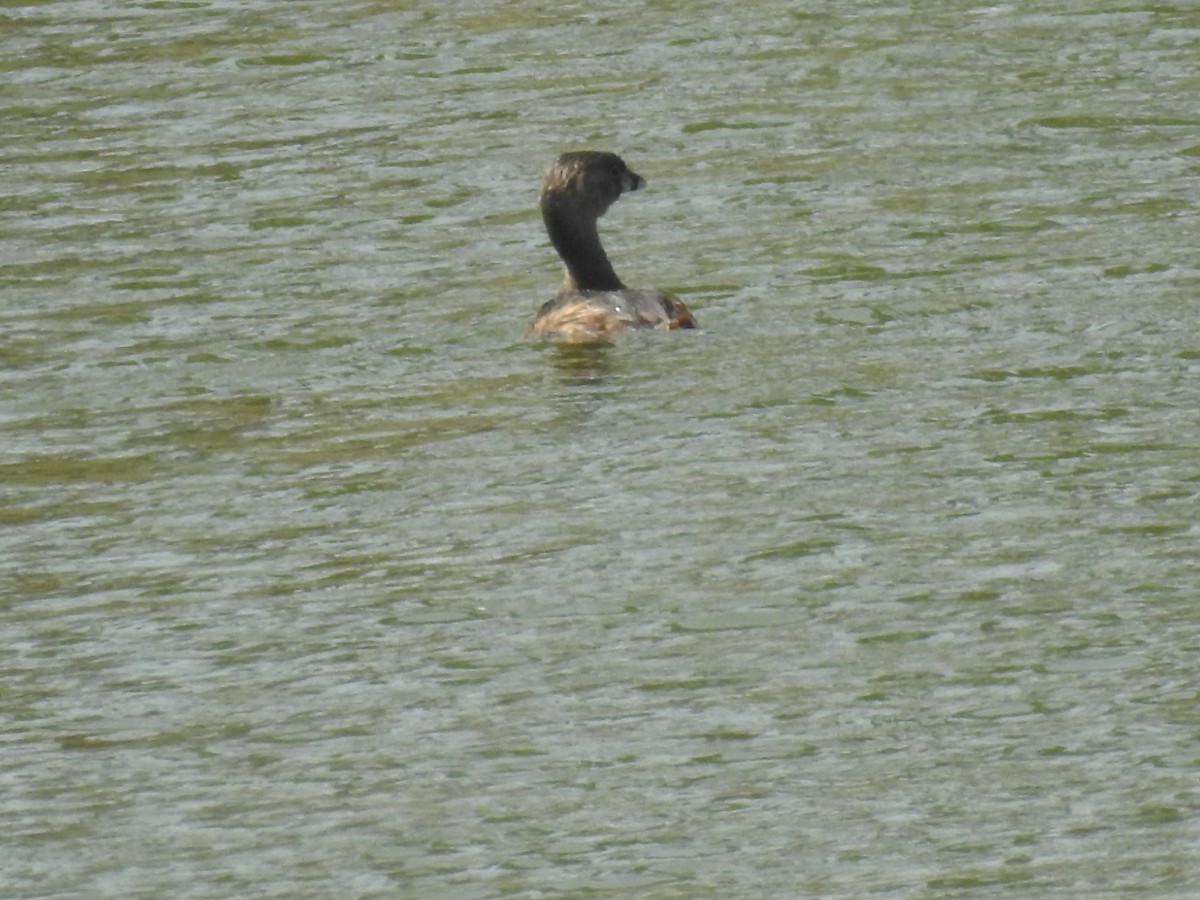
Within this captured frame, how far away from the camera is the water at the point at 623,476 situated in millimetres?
9734

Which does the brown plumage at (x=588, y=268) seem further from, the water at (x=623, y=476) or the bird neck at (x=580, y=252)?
the water at (x=623, y=476)

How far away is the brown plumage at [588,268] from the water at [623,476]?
0.70 ft

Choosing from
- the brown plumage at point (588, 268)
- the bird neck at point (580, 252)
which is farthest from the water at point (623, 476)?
the bird neck at point (580, 252)

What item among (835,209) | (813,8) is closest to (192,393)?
(835,209)

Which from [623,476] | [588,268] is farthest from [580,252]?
[623,476]

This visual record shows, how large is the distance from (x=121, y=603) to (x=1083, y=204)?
25.0 feet

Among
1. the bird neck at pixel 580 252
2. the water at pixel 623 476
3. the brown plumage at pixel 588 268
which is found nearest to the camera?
the water at pixel 623 476

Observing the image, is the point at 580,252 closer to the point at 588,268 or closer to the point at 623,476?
the point at 588,268

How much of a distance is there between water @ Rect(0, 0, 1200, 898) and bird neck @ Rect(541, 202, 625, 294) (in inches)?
16.1

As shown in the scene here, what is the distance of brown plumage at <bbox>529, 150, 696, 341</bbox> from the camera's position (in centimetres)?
1631

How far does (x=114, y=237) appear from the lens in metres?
19.2

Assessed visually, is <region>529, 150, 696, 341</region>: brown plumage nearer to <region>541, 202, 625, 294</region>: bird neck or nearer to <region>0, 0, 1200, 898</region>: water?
<region>541, 202, 625, 294</region>: bird neck

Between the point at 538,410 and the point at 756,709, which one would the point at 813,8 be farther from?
the point at 756,709

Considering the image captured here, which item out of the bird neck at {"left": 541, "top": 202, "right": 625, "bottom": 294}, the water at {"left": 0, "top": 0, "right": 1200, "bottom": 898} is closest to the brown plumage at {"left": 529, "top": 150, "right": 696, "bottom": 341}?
the bird neck at {"left": 541, "top": 202, "right": 625, "bottom": 294}
